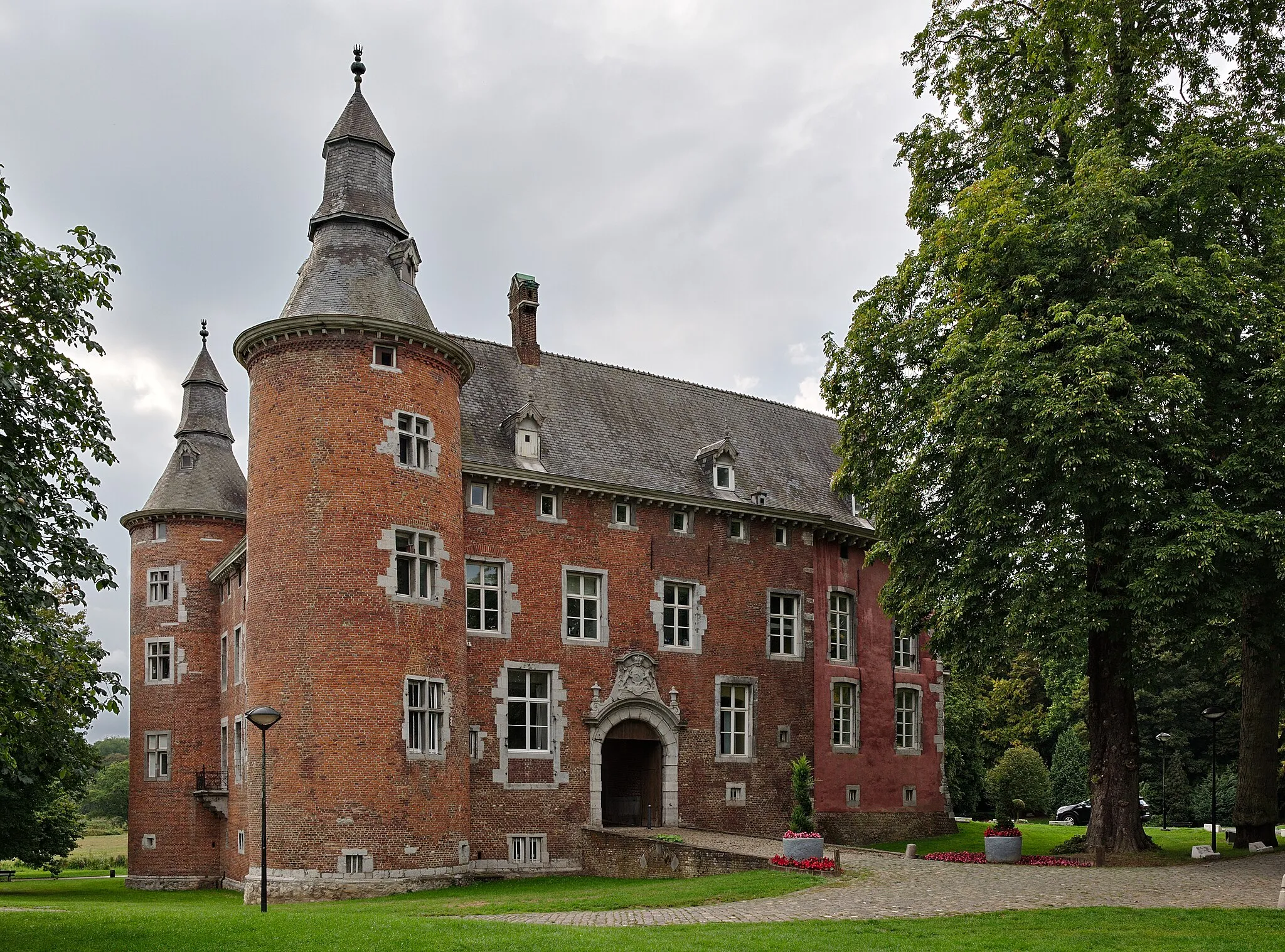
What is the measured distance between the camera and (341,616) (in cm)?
2505

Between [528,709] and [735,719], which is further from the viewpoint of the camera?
[735,719]

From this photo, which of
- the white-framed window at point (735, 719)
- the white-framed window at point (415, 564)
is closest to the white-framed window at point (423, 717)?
the white-framed window at point (415, 564)

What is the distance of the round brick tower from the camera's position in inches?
959

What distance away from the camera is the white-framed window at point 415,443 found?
86.3ft

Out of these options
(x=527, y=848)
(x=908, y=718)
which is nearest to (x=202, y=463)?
(x=527, y=848)

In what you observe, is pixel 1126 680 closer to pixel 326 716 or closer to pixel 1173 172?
pixel 1173 172

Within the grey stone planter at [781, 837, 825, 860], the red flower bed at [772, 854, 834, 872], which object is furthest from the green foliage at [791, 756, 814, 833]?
the red flower bed at [772, 854, 834, 872]

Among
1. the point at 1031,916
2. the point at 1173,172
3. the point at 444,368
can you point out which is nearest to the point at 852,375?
the point at 1173,172

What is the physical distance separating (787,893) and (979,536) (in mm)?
8068

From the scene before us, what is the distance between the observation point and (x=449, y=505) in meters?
27.2

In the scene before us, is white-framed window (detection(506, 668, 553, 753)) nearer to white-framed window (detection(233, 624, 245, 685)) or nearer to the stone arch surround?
the stone arch surround

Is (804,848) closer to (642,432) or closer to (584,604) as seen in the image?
(584,604)

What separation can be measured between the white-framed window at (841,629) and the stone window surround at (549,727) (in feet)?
30.5

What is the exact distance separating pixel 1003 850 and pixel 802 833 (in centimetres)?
436
